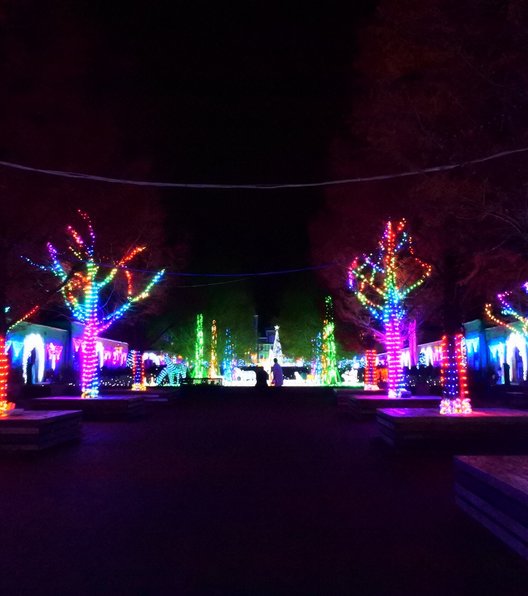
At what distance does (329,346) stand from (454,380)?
99.3 ft

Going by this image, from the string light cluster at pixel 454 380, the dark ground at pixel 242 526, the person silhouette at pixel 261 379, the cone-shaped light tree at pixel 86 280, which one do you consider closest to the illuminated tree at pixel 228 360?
the person silhouette at pixel 261 379

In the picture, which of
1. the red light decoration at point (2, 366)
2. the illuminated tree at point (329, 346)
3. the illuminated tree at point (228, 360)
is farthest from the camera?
the illuminated tree at point (228, 360)

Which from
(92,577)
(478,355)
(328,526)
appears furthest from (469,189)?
(478,355)

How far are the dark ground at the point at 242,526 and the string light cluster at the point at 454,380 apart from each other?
1.90 meters

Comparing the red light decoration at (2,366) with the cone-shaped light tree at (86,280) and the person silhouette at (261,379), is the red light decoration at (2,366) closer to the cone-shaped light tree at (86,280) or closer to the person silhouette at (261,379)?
the cone-shaped light tree at (86,280)

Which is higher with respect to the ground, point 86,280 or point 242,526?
point 86,280

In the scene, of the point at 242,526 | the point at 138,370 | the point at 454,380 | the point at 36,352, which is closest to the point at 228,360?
the point at 36,352

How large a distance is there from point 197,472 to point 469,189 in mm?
5560

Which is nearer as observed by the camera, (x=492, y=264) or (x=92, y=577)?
(x=92, y=577)

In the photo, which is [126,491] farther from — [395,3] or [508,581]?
[395,3]

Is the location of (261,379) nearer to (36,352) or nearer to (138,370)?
(138,370)

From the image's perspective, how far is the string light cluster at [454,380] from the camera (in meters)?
14.9

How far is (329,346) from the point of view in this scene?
45.7 m

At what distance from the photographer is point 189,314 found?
1898 inches
